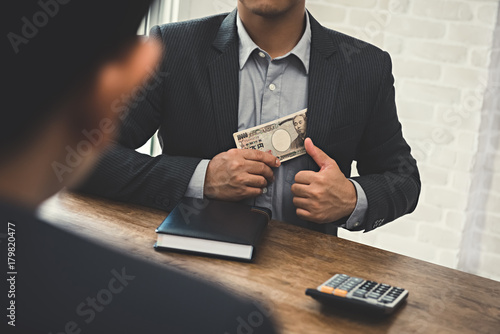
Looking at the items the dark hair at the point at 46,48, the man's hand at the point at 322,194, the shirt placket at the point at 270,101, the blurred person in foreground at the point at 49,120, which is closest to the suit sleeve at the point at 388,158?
the man's hand at the point at 322,194

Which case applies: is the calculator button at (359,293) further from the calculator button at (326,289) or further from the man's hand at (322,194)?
the man's hand at (322,194)

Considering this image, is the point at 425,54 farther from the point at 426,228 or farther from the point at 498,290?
the point at 498,290

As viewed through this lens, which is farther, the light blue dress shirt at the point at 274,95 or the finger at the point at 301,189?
the light blue dress shirt at the point at 274,95

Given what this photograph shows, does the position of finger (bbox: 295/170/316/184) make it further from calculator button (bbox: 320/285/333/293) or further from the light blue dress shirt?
calculator button (bbox: 320/285/333/293)

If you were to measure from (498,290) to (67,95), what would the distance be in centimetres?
83

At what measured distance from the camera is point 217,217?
3.07ft

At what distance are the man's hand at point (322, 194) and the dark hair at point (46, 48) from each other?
80 centimetres

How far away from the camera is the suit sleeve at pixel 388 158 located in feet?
4.19

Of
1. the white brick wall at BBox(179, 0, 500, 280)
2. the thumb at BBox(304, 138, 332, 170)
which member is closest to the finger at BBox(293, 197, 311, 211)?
the thumb at BBox(304, 138, 332, 170)

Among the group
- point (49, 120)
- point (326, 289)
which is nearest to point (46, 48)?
point (49, 120)

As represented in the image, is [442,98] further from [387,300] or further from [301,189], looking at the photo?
[387,300]

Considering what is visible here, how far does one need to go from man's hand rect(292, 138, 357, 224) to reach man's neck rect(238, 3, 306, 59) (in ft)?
1.09

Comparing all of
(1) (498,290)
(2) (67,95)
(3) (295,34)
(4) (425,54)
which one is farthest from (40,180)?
(4) (425,54)

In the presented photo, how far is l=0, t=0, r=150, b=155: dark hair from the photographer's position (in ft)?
0.92
